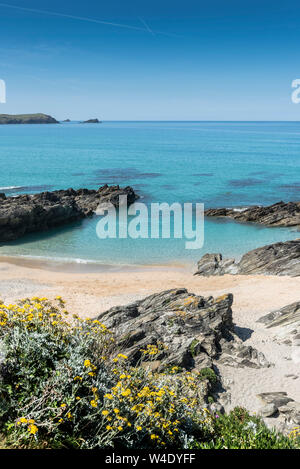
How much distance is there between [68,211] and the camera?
4206 cm

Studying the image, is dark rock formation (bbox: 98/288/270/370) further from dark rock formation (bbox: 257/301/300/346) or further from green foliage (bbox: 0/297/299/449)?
green foliage (bbox: 0/297/299/449)

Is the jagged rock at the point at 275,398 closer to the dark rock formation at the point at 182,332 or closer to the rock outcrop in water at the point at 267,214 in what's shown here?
the dark rock formation at the point at 182,332

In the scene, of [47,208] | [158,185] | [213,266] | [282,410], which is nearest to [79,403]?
[282,410]

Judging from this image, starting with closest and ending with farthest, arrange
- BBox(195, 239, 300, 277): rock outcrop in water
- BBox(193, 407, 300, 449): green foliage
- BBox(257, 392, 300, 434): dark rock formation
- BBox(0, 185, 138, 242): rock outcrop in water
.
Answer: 1. BBox(193, 407, 300, 449): green foliage
2. BBox(257, 392, 300, 434): dark rock formation
3. BBox(195, 239, 300, 277): rock outcrop in water
4. BBox(0, 185, 138, 242): rock outcrop in water

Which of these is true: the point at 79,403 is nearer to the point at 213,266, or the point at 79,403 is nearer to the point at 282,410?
the point at 282,410

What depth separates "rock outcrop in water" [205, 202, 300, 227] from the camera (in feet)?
132

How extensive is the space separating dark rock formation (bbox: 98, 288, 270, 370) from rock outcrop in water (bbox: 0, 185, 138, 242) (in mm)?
22574

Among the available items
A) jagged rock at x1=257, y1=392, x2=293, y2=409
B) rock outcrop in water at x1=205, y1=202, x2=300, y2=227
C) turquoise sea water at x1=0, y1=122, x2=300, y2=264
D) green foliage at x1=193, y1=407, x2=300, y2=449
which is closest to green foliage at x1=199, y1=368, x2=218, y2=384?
jagged rock at x1=257, y1=392, x2=293, y2=409

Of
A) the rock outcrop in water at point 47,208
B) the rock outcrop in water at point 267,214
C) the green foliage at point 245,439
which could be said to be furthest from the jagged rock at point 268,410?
the rock outcrop in water at point 267,214

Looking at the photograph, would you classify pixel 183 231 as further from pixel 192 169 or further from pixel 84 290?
pixel 192 169

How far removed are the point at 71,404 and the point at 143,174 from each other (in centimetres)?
6622

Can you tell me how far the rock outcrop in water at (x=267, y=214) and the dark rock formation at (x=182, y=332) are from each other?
25353 mm

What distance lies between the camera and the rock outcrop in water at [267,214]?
40.2 meters

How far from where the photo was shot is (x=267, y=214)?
42.1 m
